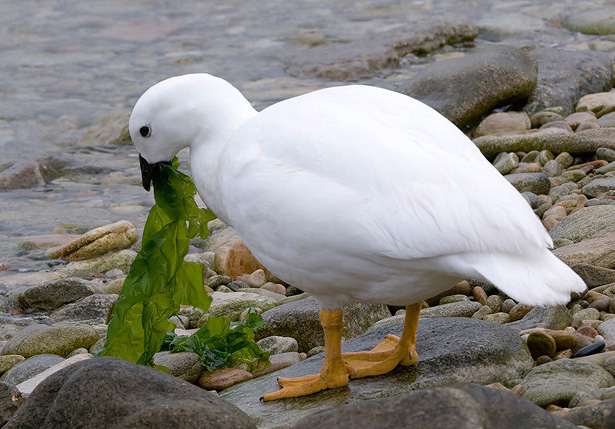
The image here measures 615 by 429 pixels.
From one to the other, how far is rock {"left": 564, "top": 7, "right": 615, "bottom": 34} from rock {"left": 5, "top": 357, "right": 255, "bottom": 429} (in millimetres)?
12185

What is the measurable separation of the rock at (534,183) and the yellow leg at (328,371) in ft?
10.5

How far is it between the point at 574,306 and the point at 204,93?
2.31 m

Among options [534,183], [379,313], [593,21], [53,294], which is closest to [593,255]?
[379,313]

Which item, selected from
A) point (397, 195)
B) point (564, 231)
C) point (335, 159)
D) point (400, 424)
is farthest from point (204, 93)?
point (564, 231)

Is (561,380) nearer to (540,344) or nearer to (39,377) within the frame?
(540,344)

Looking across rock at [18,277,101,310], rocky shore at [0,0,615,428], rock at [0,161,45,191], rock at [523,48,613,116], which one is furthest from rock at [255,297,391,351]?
rock at [0,161,45,191]

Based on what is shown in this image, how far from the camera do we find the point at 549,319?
477 centimetres

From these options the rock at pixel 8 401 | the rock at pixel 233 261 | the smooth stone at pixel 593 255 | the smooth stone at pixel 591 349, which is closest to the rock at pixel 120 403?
the rock at pixel 8 401

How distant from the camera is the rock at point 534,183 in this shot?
7016 mm

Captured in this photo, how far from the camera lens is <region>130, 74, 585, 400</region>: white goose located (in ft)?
11.8

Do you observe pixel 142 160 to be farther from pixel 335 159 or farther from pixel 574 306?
pixel 574 306

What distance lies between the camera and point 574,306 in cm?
504

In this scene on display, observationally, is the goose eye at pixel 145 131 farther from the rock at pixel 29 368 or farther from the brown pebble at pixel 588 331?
the brown pebble at pixel 588 331

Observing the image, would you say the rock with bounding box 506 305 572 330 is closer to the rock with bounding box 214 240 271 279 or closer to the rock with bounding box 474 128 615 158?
the rock with bounding box 214 240 271 279
